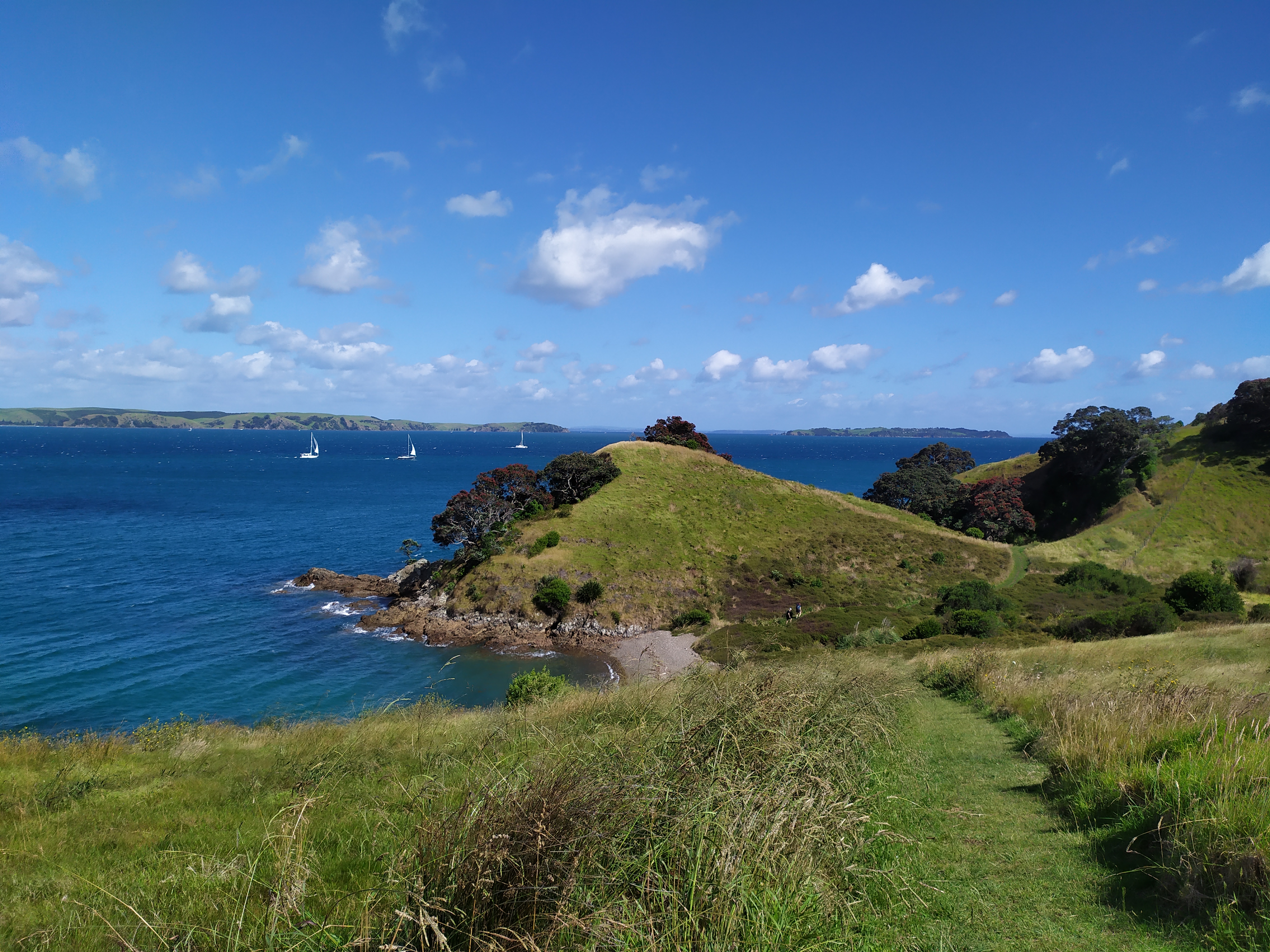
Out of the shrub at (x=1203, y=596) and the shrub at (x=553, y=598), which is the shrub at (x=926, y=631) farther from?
the shrub at (x=553, y=598)

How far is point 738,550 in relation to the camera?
4969 cm

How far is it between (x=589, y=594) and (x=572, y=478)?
16.1m

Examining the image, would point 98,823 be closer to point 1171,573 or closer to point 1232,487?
point 1171,573

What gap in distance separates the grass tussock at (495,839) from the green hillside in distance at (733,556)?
26924 mm

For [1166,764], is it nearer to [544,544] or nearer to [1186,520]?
[544,544]

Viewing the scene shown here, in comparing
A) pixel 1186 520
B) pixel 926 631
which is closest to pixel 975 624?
pixel 926 631

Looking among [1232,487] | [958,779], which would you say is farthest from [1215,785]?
[1232,487]

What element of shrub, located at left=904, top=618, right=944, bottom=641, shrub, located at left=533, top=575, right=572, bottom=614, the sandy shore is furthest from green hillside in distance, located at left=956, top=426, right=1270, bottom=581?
shrub, located at left=533, top=575, right=572, bottom=614

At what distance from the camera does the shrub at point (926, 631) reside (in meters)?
28.9

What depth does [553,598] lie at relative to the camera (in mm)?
40000

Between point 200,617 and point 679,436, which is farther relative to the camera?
point 679,436

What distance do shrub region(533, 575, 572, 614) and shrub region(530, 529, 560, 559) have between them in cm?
412

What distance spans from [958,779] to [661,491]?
159 feet

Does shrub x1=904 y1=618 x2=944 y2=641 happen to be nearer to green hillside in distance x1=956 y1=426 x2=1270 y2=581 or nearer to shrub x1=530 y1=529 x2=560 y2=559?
shrub x1=530 y1=529 x2=560 y2=559
